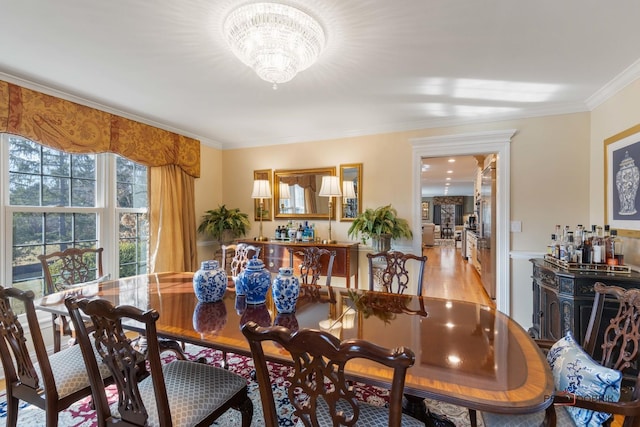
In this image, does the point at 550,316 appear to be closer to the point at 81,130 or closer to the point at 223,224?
the point at 223,224

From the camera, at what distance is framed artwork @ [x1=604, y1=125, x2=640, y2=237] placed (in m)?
2.30

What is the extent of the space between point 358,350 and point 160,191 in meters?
3.76

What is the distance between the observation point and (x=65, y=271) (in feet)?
8.81

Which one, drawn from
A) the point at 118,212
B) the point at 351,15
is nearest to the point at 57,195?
the point at 118,212

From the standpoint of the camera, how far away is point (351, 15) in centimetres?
172

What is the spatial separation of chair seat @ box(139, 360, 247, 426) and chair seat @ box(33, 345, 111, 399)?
0.32 meters

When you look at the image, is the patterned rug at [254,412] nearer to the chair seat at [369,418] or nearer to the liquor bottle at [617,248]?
the chair seat at [369,418]

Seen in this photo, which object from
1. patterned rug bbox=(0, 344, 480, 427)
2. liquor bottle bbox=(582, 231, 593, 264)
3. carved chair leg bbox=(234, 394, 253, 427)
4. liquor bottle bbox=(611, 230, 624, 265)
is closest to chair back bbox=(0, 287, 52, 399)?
patterned rug bbox=(0, 344, 480, 427)

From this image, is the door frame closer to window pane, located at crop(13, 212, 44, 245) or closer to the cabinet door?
the cabinet door

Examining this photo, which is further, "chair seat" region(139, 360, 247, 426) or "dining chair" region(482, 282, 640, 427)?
"chair seat" region(139, 360, 247, 426)

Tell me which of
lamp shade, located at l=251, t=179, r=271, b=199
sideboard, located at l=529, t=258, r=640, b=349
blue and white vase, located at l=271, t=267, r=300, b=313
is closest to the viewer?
blue and white vase, located at l=271, t=267, r=300, b=313

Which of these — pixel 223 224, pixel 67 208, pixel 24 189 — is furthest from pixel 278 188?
pixel 24 189

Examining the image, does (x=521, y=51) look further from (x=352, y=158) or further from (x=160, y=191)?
(x=160, y=191)

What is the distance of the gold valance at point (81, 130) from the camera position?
2.48 metres
